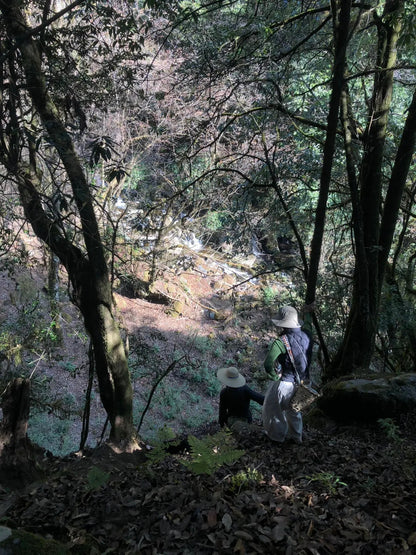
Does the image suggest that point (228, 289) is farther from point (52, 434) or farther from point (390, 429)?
point (52, 434)

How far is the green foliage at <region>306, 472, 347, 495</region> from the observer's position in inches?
146

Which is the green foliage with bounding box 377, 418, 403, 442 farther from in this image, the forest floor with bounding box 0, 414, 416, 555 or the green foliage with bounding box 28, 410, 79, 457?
the green foliage with bounding box 28, 410, 79, 457

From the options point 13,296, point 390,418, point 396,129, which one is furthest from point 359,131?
point 13,296

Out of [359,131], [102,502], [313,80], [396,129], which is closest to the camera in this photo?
[102,502]

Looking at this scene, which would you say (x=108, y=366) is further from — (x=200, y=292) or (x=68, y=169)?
(x=200, y=292)

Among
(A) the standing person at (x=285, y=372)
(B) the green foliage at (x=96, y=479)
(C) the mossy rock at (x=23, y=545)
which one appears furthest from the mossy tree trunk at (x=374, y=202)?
(C) the mossy rock at (x=23, y=545)

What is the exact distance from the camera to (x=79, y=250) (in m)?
5.46

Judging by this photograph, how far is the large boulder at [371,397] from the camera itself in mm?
6200

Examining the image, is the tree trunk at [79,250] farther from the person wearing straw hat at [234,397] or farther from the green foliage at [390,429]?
the green foliage at [390,429]

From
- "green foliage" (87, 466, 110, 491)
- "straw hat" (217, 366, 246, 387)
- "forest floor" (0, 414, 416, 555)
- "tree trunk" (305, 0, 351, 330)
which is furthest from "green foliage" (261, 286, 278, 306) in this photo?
"green foliage" (87, 466, 110, 491)

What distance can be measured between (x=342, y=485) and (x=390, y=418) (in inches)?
94.7

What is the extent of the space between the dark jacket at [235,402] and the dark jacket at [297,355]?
4.60 ft

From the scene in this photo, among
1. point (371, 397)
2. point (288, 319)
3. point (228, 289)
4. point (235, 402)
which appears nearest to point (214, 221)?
point (228, 289)

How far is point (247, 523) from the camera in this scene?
300 centimetres
